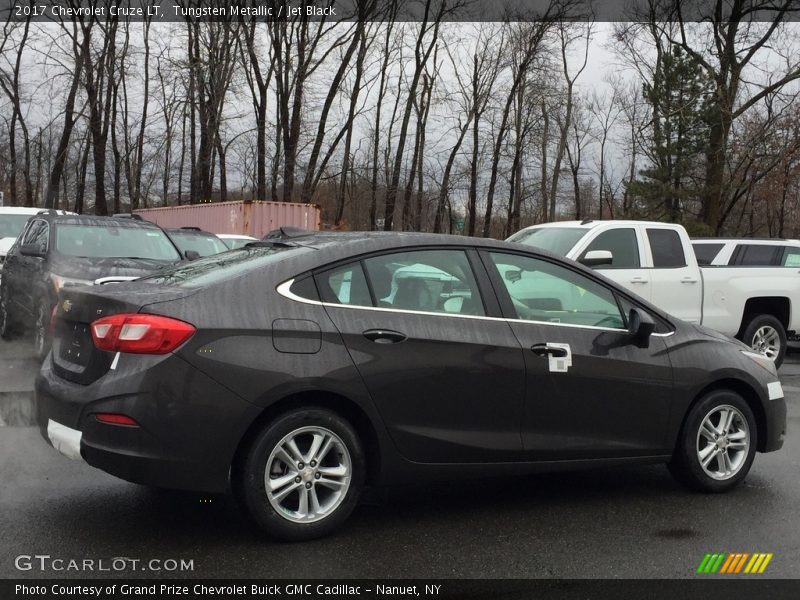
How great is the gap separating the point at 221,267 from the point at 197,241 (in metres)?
9.89

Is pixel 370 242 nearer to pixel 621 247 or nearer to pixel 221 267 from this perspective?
pixel 221 267

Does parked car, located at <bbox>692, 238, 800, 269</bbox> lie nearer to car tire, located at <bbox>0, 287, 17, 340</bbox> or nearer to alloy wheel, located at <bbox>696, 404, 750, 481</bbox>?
alloy wheel, located at <bbox>696, 404, 750, 481</bbox>

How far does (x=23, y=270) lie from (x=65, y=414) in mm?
6846

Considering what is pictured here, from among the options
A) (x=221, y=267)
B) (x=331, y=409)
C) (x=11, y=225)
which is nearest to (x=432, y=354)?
(x=331, y=409)

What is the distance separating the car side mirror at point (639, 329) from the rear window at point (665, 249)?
5959 mm

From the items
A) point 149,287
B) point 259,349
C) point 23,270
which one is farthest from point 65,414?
point 23,270

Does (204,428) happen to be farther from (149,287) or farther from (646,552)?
(646,552)

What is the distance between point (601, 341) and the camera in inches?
185

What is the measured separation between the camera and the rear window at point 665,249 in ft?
34.5

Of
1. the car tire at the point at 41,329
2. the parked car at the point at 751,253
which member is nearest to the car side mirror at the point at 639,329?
the car tire at the point at 41,329

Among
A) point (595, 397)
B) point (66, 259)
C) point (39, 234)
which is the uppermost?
point (39, 234)

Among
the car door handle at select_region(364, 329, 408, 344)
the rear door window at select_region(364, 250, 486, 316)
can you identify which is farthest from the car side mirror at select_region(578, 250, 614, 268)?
the car door handle at select_region(364, 329, 408, 344)

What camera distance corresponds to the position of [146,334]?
3.71 meters

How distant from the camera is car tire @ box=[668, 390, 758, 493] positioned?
197 inches
